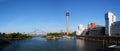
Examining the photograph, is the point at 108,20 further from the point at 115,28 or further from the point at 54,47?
the point at 54,47

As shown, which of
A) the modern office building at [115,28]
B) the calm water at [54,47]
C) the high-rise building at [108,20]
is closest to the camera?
the calm water at [54,47]

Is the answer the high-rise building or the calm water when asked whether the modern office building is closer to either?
the high-rise building

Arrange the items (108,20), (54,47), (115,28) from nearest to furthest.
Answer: (54,47) < (115,28) < (108,20)

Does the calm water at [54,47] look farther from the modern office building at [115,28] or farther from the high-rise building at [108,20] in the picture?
the high-rise building at [108,20]

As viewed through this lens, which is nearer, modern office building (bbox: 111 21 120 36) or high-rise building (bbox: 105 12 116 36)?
modern office building (bbox: 111 21 120 36)

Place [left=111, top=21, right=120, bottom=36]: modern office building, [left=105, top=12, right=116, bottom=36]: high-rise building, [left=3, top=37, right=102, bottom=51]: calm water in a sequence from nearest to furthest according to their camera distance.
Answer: [left=3, top=37, right=102, bottom=51]: calm water, [left=111, top=21, right=120, bottom=36]: modern office building, [left=105, top=12, right=116, bottom=36]: high-rise building

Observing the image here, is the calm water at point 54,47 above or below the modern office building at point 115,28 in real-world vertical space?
below

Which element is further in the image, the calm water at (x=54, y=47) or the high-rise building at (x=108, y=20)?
the high-rise building at (x=108, y=20)

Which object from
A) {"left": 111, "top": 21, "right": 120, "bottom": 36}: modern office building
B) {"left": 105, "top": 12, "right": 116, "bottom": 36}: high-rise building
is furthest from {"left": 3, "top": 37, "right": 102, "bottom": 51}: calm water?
{"left": 105, "top": 12, "right": 116, "bottom": 36}: high-rise building

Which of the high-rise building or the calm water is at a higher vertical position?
the high-rise building

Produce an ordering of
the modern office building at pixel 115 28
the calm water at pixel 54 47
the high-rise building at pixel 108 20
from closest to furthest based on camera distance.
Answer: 1. the calm water at pixel 54 47
2. the modern office building at pixel 115 28
3. the high-rise building at pixel 108 20

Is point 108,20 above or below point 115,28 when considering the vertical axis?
above

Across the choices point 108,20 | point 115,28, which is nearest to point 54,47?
point 115,28

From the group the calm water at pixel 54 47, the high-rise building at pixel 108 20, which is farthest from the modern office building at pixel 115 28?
the calm water at pixel 54 47
